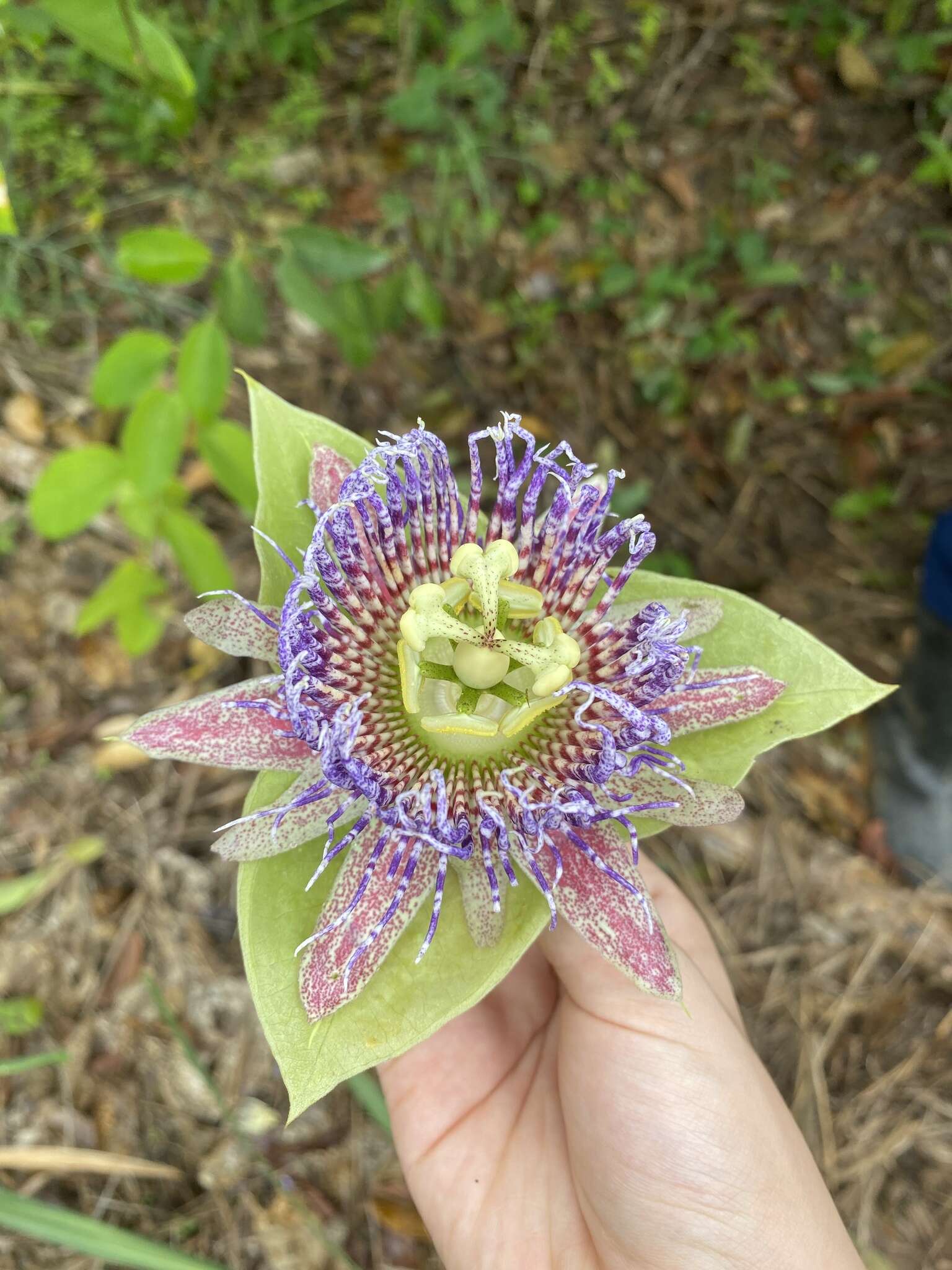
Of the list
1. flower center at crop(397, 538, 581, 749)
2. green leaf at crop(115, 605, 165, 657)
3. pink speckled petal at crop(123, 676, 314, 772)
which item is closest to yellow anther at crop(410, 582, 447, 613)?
flower center at crop(397, 538, 581, 749)

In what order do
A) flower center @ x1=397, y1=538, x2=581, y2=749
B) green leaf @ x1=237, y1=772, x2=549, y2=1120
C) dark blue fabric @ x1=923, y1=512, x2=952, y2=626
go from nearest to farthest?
green leaf @ x1=237, y1=772, x2=549, y2=1120 < flower center @ x1=397, y1=538, x2=581, y2=749 < dark blue fabric @ x1=923, y1=512, x2=952, y2=626

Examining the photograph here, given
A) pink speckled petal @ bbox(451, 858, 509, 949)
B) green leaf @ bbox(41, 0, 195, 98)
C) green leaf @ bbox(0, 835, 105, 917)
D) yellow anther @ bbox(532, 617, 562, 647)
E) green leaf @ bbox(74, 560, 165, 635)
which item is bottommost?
green leaf @ bbox(0, 835, 105, 917)

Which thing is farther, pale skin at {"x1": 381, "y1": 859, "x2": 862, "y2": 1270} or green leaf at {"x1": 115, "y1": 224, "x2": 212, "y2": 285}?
green leaf at {"x1": 115, "y1": 224, "x2": 212, "y2": 285}

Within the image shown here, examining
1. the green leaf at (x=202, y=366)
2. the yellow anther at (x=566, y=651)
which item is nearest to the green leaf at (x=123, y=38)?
the green leaf at (x=202, y=366)

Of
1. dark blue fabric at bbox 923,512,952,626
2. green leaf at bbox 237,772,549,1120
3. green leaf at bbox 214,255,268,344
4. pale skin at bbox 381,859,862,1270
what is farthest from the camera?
dark blue fabric at bbox 923,512,952,626

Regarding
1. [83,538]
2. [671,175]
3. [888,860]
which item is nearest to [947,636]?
[888,860]

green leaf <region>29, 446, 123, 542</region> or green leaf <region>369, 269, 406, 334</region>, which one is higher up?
green leaf <region>369, 269, 406, 334</region>

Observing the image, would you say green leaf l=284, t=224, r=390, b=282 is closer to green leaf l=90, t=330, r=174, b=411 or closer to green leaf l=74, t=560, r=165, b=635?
green leaf l=90, t=330, r=174, b=411

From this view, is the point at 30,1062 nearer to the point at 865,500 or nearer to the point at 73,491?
the point at 73,491
